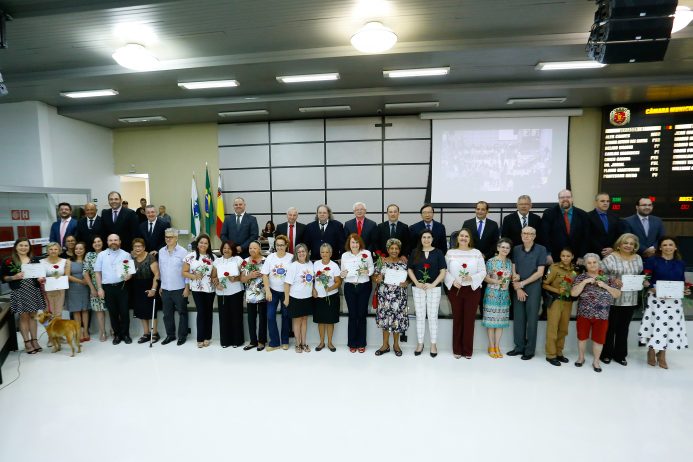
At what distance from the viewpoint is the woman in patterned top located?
11.6ft

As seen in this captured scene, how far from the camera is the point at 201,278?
4.17 m

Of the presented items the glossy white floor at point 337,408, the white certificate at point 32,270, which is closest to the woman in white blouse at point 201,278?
the glossy white floor at point 337,408

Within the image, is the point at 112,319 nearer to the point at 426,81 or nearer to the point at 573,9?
the point at 426,81

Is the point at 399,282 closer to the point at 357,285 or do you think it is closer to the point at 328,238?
the point at 357,285

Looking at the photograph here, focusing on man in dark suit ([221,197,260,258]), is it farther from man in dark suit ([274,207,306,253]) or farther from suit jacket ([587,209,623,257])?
suit jacket ([587,209,623,257])

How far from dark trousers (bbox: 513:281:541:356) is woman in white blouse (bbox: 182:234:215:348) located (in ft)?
12.3

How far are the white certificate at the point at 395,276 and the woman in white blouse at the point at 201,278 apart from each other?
2.21 m

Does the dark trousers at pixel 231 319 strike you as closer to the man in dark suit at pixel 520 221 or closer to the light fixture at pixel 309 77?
the light fixture at pixel 309 77

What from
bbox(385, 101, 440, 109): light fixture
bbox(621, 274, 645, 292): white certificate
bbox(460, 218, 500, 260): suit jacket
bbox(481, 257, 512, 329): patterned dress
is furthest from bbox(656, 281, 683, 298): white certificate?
bbox(385, 101, 440, 109): light fixture

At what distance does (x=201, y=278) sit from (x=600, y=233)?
16.4 ft

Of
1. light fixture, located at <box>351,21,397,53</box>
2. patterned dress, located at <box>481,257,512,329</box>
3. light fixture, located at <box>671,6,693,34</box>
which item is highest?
light fixture, located at <box>351,21,397,53</box>

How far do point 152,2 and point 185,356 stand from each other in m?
3.88

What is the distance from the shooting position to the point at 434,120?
7.07 metres

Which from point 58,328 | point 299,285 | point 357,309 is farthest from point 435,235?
point 58,328
